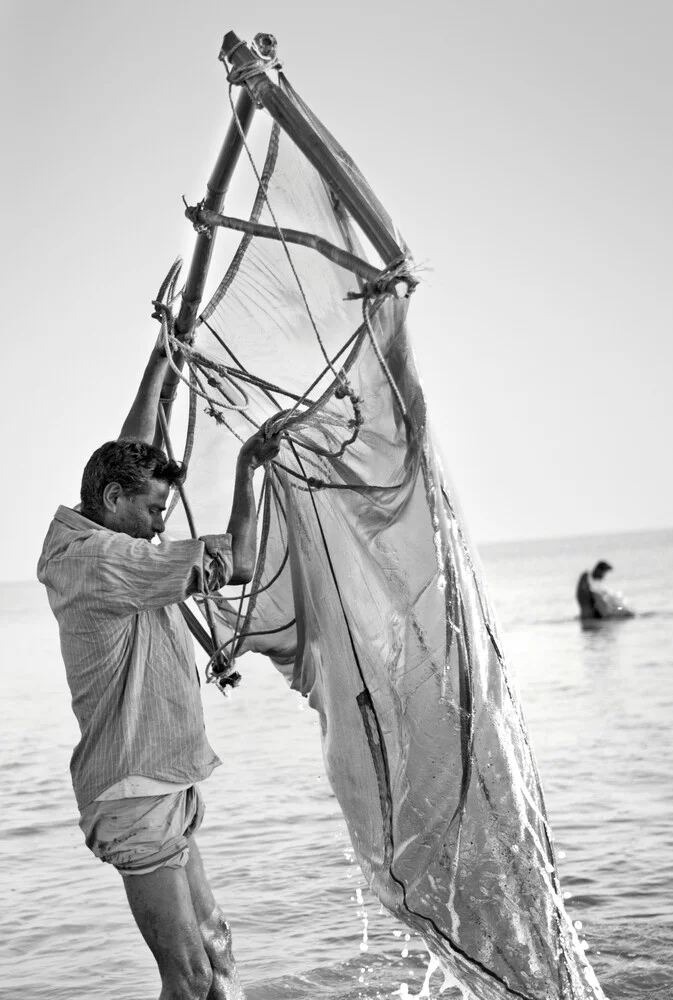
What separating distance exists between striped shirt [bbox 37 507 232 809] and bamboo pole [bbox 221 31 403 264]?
3.37 feet

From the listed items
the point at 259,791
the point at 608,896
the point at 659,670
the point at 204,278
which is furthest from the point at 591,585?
the point at 204,278

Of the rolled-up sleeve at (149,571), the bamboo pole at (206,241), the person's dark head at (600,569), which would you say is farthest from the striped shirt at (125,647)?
the person's dark head at (600,569)

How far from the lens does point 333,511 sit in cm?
352

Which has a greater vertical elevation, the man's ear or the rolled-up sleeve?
the man's ear

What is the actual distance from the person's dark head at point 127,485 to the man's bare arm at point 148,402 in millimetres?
532

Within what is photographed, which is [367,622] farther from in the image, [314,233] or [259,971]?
[259,971]

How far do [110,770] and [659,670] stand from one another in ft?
38.0

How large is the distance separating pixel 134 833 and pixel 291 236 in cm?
175

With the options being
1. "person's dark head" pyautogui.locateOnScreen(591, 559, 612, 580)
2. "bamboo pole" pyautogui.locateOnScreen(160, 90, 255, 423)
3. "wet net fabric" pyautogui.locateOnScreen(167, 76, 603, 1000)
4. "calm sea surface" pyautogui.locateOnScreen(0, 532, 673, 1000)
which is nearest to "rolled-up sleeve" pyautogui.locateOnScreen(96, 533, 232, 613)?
"wet net fabric" pyautogui.locateOnScreen(167, 76, 603, 1000)

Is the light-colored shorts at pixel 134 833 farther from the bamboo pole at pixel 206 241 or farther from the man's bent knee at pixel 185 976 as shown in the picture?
the bamboo pole at pixel 206 241

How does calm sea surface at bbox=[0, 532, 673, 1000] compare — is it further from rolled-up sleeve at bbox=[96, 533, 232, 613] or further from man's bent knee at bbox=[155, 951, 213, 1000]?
man's bent knee at bbox=[155, 951, 213, 1000]

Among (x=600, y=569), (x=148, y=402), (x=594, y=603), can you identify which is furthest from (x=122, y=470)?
Result: (x=594, y=603)

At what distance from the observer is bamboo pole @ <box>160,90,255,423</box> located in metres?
3.39

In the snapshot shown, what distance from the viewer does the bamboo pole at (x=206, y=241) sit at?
339cm
